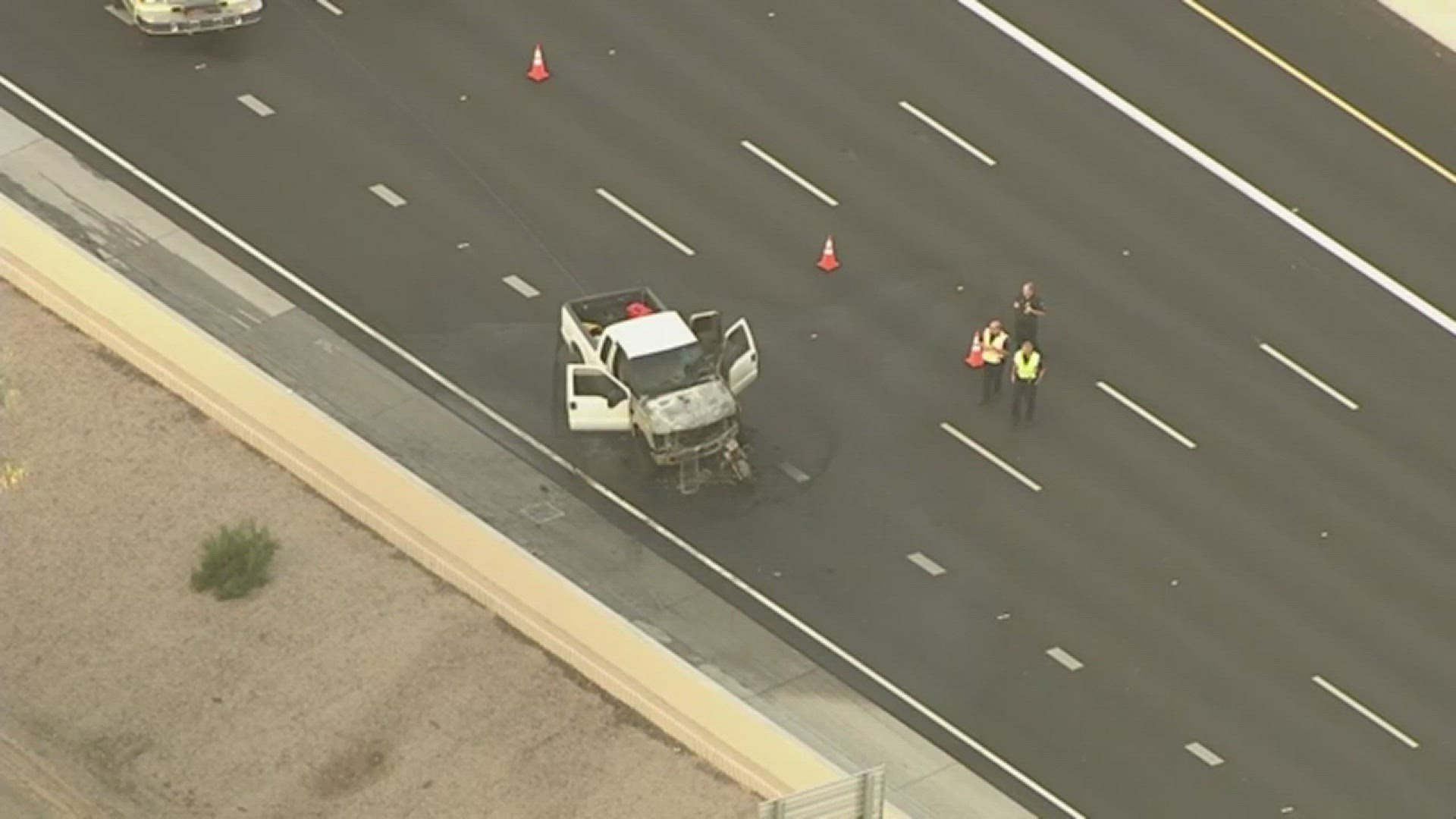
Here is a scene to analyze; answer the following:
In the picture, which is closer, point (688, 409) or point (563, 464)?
point (688, 409)

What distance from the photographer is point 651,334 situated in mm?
59906

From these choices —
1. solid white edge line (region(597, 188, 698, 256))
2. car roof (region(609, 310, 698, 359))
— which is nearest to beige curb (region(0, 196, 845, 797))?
car roof (region(609, 310, 698, 359))

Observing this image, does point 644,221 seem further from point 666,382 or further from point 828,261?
point 666,382

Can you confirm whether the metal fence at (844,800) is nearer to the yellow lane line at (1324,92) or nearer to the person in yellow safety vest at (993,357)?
the person in yellow safety vest at (993,357)

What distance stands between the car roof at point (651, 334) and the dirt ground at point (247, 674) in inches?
186

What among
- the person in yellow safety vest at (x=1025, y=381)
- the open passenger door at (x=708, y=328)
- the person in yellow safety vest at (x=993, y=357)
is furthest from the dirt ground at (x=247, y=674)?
the person in yellow safety vest at (x=993, y=357)

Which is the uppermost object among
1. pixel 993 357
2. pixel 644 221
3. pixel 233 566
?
pixel 993 357

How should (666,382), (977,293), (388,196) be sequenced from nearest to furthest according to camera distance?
1. (666,382)
2. (977,293)
3. (388,196)

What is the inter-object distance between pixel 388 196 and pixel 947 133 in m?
9.16

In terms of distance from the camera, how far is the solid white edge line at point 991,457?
5997 cm

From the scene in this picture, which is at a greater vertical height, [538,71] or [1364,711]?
[1364,711]

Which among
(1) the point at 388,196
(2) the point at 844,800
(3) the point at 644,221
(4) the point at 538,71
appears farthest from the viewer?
(4) the point at 538,71

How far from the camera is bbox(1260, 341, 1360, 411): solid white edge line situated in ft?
202

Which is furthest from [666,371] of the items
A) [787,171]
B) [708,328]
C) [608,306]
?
[787,171]
